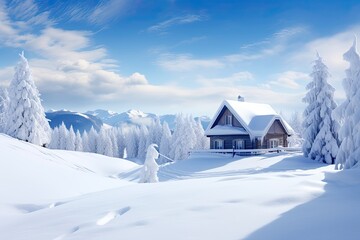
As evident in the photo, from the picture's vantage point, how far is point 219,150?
4056cm

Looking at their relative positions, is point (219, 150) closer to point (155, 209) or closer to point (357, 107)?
point (357, 107)

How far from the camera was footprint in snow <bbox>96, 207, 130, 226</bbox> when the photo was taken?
7609mm

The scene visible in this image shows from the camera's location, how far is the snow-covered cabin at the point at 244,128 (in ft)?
135

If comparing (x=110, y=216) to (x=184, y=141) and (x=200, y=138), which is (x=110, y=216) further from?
(x=200, y=138)

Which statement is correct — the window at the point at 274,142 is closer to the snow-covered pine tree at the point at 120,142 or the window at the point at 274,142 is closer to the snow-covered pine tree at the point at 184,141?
the snow-covered pine tree at the point at 184,141

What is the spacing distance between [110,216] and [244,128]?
115ft

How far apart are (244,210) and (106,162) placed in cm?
4305

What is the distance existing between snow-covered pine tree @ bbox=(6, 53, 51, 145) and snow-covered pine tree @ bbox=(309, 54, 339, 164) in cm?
3357

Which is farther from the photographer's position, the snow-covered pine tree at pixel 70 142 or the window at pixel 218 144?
the snow-covered pine tree at pixel 70 142

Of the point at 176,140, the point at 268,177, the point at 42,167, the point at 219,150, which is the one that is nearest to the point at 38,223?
the point at 268,177

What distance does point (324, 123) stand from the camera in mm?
32625

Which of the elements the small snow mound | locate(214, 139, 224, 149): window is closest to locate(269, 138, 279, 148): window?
locate(214, 139, 224, 149): window

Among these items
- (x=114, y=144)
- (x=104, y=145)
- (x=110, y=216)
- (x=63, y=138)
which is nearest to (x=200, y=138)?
(x=104, y=145)

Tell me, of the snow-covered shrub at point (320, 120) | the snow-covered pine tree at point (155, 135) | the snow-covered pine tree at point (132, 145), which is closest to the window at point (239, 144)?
the snow-covered shrub at point (320, 120)
